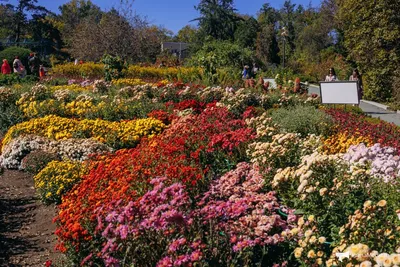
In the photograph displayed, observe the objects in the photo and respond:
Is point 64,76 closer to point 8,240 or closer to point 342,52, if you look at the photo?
point 8,240

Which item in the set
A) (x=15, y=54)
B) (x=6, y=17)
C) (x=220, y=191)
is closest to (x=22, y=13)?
(x=6, y=17)

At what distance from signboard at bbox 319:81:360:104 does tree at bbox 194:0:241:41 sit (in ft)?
122

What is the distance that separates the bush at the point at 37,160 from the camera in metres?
7.76

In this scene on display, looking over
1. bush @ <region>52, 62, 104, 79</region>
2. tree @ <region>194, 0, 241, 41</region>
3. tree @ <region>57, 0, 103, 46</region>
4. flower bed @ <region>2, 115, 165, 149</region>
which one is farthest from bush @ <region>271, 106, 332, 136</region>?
tree @ <region>57, 0, 103, 46</region>

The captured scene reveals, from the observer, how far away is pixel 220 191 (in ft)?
15.2

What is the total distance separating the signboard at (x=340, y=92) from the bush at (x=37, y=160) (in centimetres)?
742

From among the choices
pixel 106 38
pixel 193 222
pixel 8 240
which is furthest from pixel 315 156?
pixel 106 38

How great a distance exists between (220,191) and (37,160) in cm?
435

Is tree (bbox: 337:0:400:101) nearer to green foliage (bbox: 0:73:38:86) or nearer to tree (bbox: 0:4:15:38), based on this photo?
green foliage (bbox: 0:73:38:86)

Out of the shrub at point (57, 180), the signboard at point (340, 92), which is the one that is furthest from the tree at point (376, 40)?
the shrub at point (57, 180)

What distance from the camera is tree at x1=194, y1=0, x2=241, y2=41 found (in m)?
48.9

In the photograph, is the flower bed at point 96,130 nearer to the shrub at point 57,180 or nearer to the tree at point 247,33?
the shrub at point 57,180

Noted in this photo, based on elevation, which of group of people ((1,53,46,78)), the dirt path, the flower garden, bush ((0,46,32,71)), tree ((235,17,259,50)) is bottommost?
the dirt path

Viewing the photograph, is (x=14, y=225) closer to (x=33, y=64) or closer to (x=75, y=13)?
(x=33, y=64)
